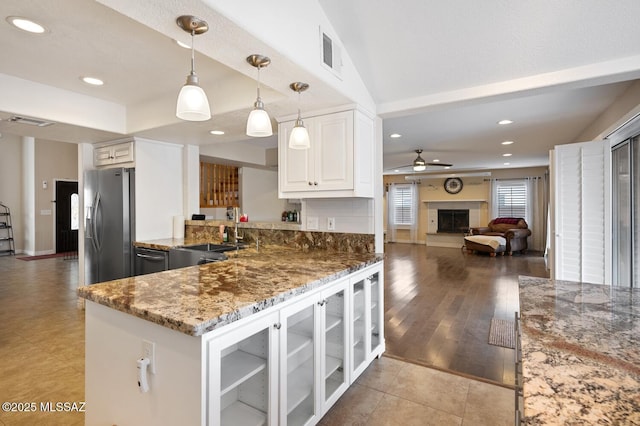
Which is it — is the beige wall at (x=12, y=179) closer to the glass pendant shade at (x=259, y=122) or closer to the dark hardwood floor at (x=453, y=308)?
the dark hardwood floor at (x=453, y=308)

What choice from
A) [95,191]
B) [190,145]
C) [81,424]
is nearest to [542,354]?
[81,424]

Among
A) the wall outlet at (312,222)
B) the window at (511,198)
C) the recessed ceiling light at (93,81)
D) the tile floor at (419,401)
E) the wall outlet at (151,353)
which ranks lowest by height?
the tile floor at (419,401)

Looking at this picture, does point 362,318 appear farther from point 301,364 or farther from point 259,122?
point 259,122

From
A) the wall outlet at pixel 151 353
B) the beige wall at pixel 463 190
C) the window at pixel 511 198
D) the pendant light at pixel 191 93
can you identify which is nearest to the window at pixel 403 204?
the beige wall at pixel 463 190

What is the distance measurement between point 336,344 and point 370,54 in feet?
6.64

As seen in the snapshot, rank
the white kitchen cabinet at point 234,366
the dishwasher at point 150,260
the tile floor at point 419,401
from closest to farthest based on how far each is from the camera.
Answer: the white kitchen cabinet at point 234,366 < the tile floor at point 419,401 < the dishwasher at point 150,260

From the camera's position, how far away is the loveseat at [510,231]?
7.98m

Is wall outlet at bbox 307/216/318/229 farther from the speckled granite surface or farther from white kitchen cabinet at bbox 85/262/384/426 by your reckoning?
white kitchen cabinet at bbox 85/262/384/426

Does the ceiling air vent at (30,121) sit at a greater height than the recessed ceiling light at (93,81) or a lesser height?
lesser

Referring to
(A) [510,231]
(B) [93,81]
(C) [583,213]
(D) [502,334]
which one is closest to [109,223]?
(B) [93,81]

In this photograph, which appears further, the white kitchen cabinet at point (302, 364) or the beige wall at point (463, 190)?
the beige wall at point (463, 190)

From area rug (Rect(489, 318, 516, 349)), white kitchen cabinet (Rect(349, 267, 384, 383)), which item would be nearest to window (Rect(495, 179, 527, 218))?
area rug (Rect(489, 318, 516, 349))

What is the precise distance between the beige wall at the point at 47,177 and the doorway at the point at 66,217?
123mm

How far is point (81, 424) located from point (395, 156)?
6282mm
